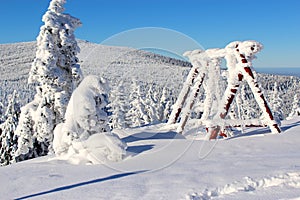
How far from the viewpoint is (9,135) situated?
28500 millimetres

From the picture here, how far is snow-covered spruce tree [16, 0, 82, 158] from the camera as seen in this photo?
16.9m

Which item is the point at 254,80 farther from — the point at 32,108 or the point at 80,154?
the point at 32,108

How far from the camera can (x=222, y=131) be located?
28.3 feet

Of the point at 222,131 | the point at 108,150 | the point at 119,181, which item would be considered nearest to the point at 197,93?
the point at 222,131

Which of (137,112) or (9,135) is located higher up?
(137,112)

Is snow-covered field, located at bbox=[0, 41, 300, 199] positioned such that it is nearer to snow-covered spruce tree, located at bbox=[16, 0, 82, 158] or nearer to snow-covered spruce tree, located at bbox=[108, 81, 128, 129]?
snow-covered spruce tree, located at bbox=[16, 0, 82, 158]

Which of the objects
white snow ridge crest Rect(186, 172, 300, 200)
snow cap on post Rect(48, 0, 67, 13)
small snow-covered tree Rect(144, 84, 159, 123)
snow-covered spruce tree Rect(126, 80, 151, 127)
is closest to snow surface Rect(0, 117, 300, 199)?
white snow ridge crest Rect(186, 172, 300, 200)

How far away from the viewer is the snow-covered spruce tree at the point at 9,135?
90.1ft

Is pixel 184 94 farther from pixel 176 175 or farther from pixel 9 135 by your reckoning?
pixel 9 135

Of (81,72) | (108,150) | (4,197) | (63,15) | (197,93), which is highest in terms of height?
(63,15)

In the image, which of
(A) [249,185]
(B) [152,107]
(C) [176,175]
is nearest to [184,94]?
(C) [176,175]

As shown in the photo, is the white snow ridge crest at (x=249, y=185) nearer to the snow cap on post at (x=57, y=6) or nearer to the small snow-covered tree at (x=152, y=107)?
the snow cap on post at (x=57, y=6)

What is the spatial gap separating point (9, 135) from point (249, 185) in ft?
91.1

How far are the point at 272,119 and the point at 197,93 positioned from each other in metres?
2.49
